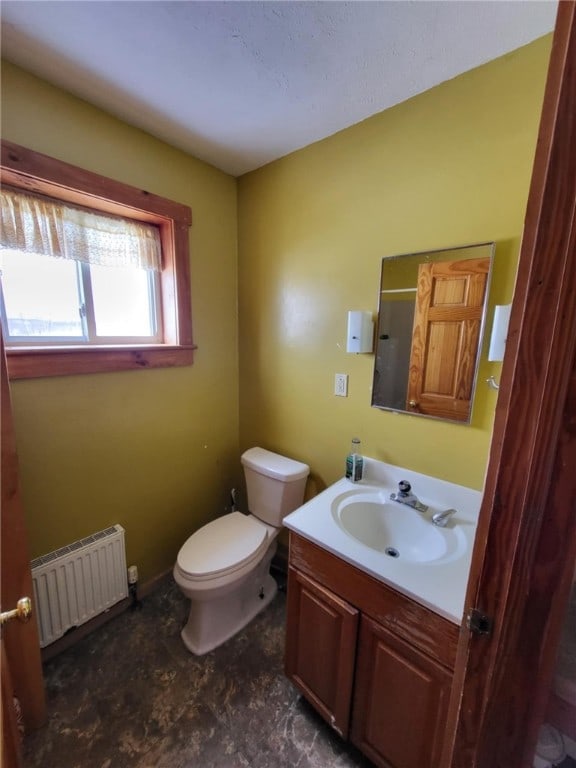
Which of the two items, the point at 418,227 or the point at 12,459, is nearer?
the point at 12,459

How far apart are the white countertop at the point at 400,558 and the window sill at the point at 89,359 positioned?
1063 millimetres

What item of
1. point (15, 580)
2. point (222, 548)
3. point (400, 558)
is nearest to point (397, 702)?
point (400, 558)

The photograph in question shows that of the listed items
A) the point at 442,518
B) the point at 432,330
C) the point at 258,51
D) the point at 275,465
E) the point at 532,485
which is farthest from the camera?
the point at 275,465

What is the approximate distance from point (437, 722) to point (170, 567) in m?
1.54

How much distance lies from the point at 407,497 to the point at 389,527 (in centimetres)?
15

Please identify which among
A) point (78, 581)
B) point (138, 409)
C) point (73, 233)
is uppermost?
point (73, 233)

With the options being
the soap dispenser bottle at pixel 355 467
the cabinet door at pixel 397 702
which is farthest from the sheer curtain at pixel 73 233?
the cabinet door at pixel 397 702

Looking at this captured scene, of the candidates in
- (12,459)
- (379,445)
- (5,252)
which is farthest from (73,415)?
(379,445)

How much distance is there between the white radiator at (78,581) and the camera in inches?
51.2

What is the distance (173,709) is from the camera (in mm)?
1241

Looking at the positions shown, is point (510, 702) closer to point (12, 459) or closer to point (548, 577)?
point (548, 577)

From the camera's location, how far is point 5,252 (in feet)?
4.06

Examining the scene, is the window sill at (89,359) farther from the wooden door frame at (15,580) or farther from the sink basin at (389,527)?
the sink basin at (389,527)

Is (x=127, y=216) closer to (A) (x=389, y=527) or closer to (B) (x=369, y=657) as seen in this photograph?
(A) (x=389, y=527)
